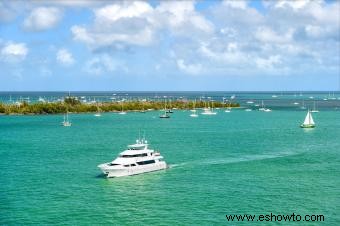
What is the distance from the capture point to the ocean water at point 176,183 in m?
45.5

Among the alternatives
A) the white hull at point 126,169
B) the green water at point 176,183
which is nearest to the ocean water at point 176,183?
the green water at point 176,183

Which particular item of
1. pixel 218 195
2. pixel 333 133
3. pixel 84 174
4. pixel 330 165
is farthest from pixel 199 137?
pixel 218 195

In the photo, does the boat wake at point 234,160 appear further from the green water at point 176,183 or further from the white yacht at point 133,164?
the white yacht at point 133,164

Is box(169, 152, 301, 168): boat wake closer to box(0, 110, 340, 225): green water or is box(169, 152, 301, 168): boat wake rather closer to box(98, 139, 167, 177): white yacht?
box(0, 110, 340, 225): green water

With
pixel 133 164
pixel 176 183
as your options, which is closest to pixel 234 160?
pixel 133 164

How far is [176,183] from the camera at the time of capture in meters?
57.4

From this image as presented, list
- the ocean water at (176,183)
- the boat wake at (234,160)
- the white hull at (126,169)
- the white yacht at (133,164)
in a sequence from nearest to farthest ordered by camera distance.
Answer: the ocean water at (176,183) < the white hull at (126,169) < the white yacht at (133,164) < the boat wake at (234,160)

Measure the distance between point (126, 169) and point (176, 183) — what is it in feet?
23.1

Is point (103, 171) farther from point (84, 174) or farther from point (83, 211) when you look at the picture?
point (83, 211)

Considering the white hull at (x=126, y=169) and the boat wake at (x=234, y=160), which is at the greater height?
the white hull at (x=126, y=169)

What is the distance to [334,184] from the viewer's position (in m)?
56.6

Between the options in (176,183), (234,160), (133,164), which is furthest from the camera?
(234,160)

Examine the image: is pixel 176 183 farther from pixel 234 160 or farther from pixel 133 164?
pixel 234 160

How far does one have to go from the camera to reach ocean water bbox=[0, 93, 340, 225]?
4550 centimetres
